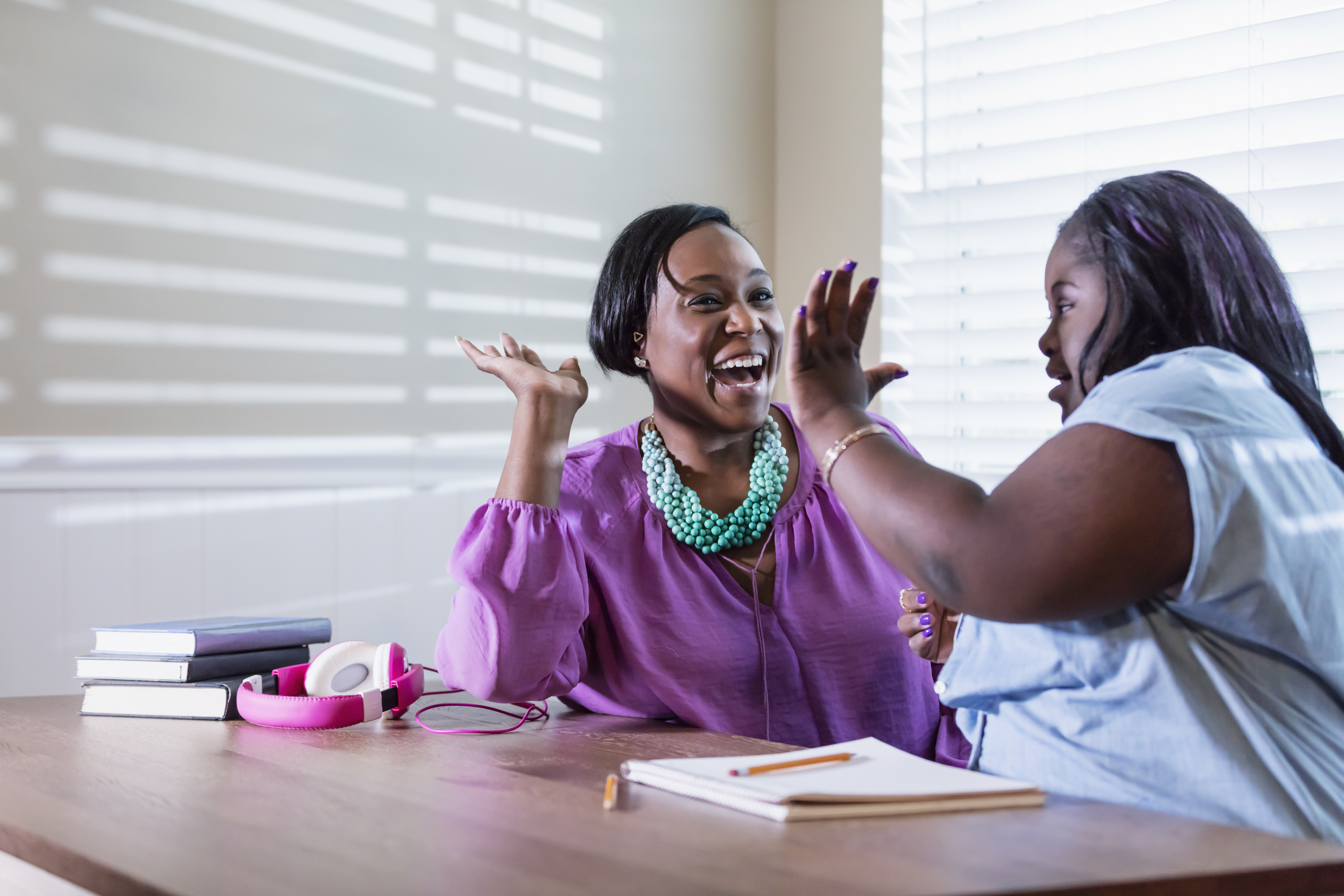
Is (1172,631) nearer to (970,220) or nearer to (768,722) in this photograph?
(768,722)

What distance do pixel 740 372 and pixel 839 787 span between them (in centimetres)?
86

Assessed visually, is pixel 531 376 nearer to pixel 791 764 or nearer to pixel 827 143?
pixel 791 764

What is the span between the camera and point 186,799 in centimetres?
102

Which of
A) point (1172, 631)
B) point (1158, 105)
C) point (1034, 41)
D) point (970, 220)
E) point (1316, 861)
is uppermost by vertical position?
point (1034, 41)

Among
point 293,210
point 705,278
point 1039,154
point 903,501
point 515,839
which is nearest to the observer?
point 515,839

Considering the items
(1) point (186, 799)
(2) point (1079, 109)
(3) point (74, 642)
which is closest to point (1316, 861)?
(1) point (186, 799)

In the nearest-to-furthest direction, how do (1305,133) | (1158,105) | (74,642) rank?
(74,642) → (1305,133) → (1158,105)

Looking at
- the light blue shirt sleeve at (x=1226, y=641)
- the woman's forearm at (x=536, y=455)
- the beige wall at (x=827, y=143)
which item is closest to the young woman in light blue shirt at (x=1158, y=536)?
the light blue shirt sleeve at (x=1226, y=641)

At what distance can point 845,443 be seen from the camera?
1.06 m

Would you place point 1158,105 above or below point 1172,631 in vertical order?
above

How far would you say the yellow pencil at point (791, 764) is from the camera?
3.31ft

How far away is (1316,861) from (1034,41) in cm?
225

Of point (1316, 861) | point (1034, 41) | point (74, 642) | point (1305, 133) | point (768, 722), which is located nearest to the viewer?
point (1316, 861)

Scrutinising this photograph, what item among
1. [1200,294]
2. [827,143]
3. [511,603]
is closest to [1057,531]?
[1200,294]
